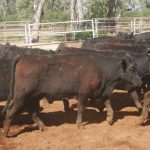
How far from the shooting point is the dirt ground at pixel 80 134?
643cm

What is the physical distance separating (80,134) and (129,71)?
72.4 inches

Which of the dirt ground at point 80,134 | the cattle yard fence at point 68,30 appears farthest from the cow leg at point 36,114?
the cattle yard fence at point 68,30

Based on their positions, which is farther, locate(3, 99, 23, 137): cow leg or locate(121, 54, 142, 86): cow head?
locate(121, 54, 142, 86): cow head

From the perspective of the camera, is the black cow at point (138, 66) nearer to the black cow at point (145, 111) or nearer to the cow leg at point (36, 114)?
the black cow at point (145, 111)

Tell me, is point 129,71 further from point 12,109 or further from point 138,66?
point 12,109

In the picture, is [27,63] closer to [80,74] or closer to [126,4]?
[80,74]

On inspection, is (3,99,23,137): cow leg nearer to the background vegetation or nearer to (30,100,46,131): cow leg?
(30,100,46,131): cow leg

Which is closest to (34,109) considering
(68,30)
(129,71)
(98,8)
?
(129,71)

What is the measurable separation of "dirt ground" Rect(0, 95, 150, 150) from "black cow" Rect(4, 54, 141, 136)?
0.83ft

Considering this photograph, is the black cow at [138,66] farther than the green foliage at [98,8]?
No

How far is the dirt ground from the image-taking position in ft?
21.1

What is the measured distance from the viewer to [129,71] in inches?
317

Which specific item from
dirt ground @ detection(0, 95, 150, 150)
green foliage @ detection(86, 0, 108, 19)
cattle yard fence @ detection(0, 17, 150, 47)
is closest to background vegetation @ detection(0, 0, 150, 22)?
green foliage @ detection(86, 0, 108, 19)

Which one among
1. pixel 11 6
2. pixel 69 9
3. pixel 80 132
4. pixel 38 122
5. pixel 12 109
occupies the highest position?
pixel 11 6
